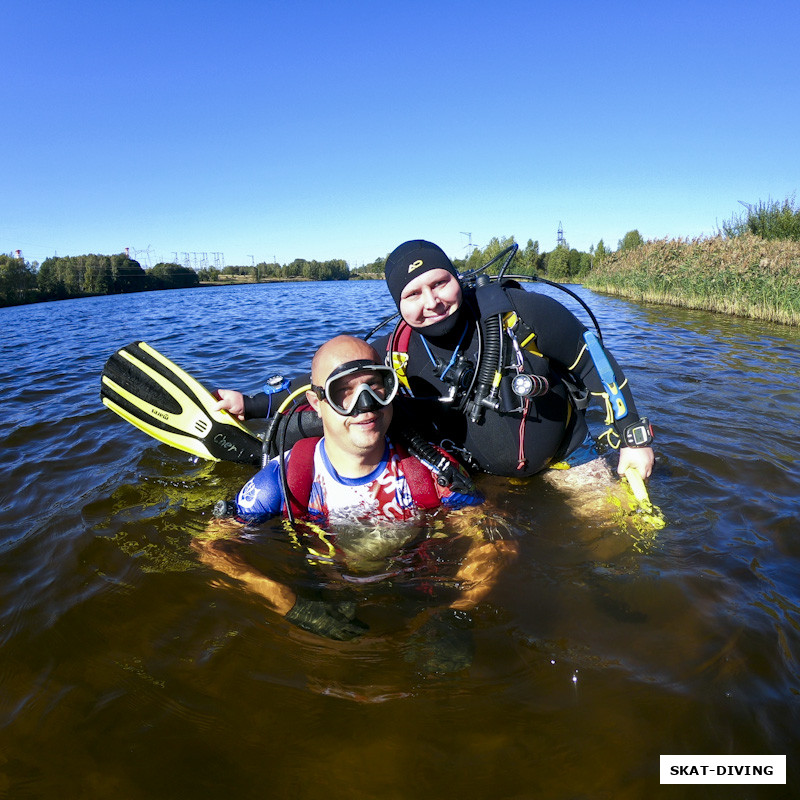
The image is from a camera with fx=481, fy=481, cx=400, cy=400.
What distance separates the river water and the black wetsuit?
0.50m

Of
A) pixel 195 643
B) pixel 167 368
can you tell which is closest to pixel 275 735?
pixel 195 643

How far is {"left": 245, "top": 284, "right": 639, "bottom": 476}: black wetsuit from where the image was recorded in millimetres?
3348

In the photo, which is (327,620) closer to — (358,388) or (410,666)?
(410,666)

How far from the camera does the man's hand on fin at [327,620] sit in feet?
7.80

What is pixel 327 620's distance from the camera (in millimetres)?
2438

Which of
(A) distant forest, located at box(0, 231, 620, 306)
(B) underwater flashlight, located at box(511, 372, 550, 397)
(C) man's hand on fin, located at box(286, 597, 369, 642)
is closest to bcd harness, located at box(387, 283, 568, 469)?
(B) underwater flashlight, located at box(511, 372, 550, 397)

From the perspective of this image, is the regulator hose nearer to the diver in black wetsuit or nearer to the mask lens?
the diver in black wetsuit

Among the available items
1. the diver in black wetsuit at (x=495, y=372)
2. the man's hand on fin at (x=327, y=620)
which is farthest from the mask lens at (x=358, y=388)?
the man's hand on fin at (x=327, y=620)

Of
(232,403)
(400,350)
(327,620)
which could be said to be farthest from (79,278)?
(327,620)

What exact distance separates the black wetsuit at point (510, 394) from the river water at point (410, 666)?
496 mm

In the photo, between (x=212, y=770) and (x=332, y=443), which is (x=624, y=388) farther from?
(x=212, y=770)

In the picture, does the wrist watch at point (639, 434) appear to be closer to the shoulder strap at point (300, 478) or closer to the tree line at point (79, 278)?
the shoulder strap at point (300, 478)

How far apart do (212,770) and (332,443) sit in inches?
61.8

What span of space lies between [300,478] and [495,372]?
1435mm
